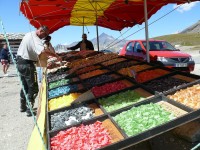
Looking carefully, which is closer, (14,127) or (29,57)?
(14,127)

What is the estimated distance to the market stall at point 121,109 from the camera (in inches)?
117

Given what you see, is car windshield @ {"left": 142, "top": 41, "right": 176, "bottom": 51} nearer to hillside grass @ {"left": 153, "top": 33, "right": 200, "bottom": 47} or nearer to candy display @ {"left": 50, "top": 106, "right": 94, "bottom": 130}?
candy display @ {"left": 50, "top": 106, "right": 94, "bottom": 130}

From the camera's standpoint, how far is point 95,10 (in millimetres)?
9055

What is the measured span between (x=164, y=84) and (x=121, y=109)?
1371mm

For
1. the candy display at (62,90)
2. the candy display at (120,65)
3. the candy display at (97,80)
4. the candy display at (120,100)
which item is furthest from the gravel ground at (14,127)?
the candy display at (120,65)

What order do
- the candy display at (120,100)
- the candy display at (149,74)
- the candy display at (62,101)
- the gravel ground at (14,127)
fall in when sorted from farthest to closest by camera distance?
the candy display at (149,74) → the gravel ground at (14,127) → the candy display at (62,101) → the candy display at (120,100)

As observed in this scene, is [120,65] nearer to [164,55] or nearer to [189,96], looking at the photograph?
[164,55]

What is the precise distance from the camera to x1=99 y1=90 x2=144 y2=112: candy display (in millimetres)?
3977

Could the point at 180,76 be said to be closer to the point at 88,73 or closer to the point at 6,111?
the point at 88,73

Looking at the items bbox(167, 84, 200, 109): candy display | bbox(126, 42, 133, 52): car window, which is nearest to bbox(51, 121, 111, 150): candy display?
bbox(167, 84, 200, 109): candy display

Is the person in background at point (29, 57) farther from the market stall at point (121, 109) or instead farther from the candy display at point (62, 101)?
→ the candy display at point (62, 101)

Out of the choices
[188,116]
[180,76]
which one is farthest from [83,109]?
[180,76]

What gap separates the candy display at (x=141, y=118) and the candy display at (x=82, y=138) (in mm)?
259

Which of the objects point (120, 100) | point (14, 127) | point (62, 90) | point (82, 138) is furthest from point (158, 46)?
point (82, 138)
